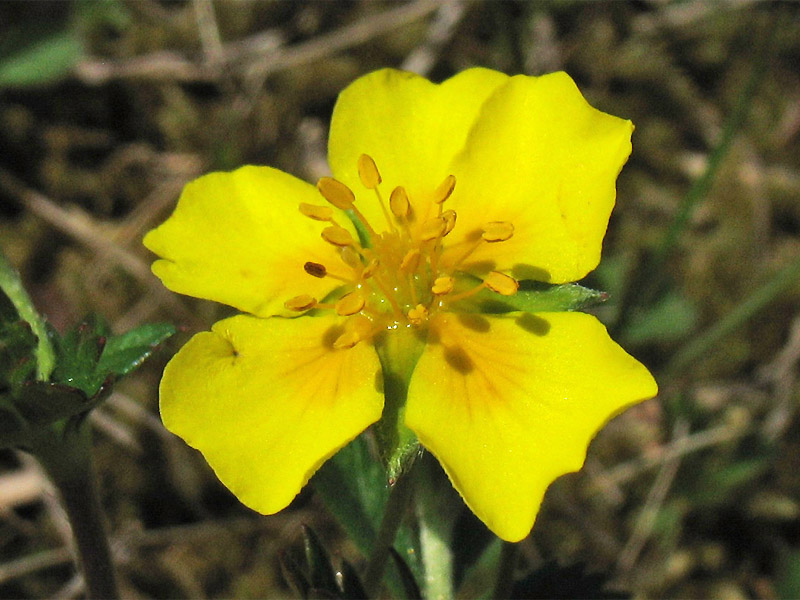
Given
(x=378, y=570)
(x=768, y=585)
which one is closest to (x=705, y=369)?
(x=768, y=585)

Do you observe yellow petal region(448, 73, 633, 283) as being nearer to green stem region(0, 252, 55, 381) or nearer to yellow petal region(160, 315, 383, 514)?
yellow petal region(160, 315, 383, 514)

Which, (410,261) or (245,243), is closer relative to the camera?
(410,261)

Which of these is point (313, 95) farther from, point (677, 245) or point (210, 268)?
point (210, 268)

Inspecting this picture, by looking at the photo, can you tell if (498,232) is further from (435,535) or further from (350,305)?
(435,535)

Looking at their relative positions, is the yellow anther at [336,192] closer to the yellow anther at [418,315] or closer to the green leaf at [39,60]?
the yellow anther at [418,315]

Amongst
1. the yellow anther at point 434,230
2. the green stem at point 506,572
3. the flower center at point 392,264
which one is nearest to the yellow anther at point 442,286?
the flower center at point 392,264

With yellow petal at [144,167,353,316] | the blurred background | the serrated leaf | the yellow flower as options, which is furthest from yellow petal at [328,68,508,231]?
the blurred background

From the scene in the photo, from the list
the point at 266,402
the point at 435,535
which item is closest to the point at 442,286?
the point at 266,402
